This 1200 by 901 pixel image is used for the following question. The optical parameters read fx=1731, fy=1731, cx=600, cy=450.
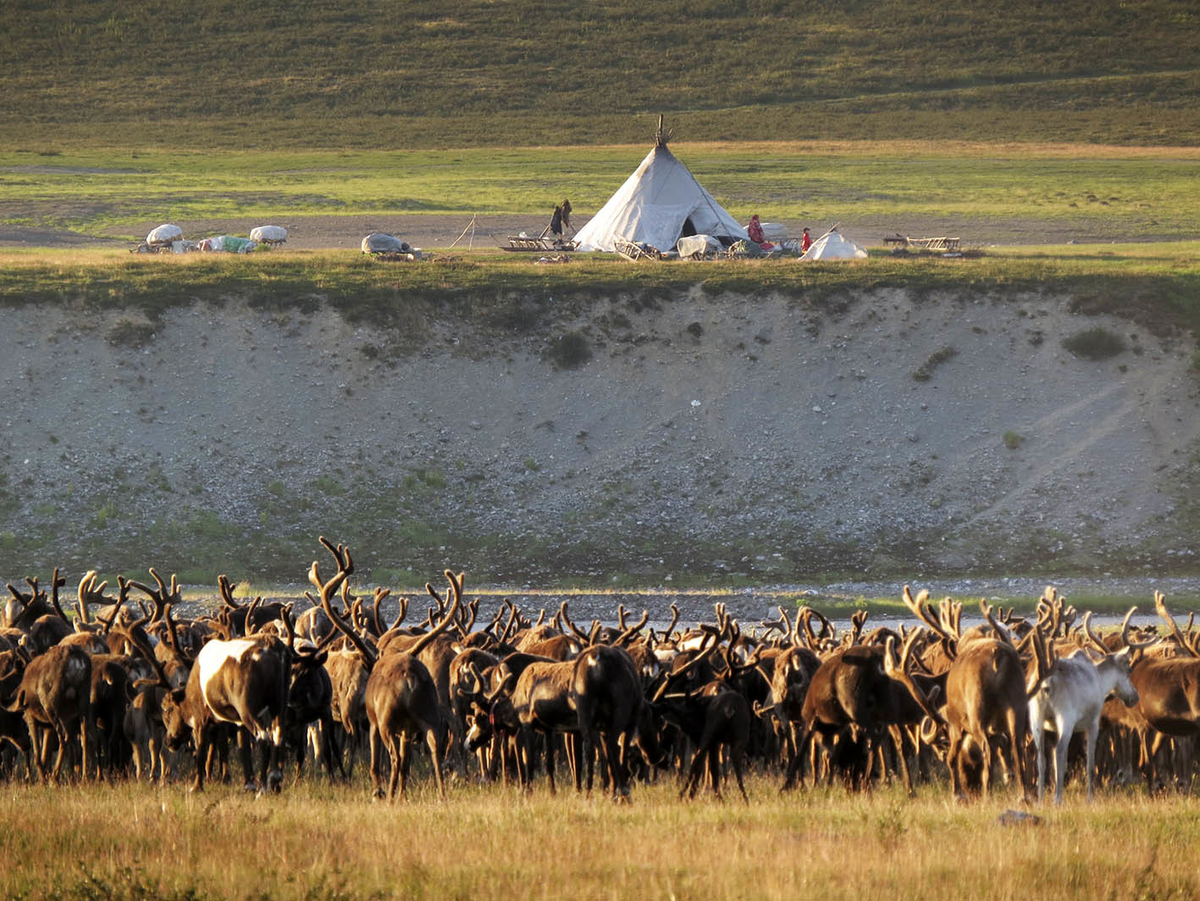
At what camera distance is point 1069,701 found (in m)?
13.8

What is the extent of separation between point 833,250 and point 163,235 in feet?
74.9

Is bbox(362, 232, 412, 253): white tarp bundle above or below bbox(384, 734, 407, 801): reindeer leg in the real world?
above

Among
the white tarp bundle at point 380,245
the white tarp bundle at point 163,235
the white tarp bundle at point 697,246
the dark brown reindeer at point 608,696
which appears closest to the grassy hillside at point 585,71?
Result: the white tarp bundle at point 163,235

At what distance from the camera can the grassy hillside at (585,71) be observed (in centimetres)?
11088

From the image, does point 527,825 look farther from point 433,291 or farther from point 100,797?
point 433,291

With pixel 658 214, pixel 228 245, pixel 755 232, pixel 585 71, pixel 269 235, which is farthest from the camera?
pixel 585 71

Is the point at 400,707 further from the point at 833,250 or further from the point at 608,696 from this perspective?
the point at 833,250

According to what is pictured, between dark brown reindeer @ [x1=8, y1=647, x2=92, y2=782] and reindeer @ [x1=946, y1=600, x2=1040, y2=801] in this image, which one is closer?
reindeer @ [x1=946, y1=600, x2=1040, y2=801]

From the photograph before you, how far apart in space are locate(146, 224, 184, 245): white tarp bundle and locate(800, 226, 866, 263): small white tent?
69.8 ft

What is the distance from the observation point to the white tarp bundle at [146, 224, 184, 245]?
189 ft

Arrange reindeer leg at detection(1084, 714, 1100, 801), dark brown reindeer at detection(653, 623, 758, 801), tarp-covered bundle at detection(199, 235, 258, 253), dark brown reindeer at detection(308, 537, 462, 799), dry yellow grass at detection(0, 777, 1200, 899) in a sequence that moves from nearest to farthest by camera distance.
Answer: dry yellow grass at detection(0, 777, 1200, 899)
dark brown reindeer at detection(308, 537, 462, 799)
reindeer leg at detection(1084, 714, 1100, 801)
dark brown reindeer at detection(653, 623, 758, 801)
tarp-covered bundle at detection(199, 235, 258, 253)

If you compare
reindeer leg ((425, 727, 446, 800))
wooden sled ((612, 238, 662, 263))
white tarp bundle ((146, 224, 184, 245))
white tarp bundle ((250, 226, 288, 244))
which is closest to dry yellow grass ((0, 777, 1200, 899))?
reindeer leg ((425, 727, 446, 800))

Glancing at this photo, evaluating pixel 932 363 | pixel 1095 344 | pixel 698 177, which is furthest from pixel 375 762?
pixel 698 177

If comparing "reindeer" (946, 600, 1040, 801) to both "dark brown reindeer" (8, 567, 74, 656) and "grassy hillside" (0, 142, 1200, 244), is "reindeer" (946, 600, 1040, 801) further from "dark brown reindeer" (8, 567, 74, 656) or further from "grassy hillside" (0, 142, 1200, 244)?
"grassy hillside" (0, 142, 1200, 244)
